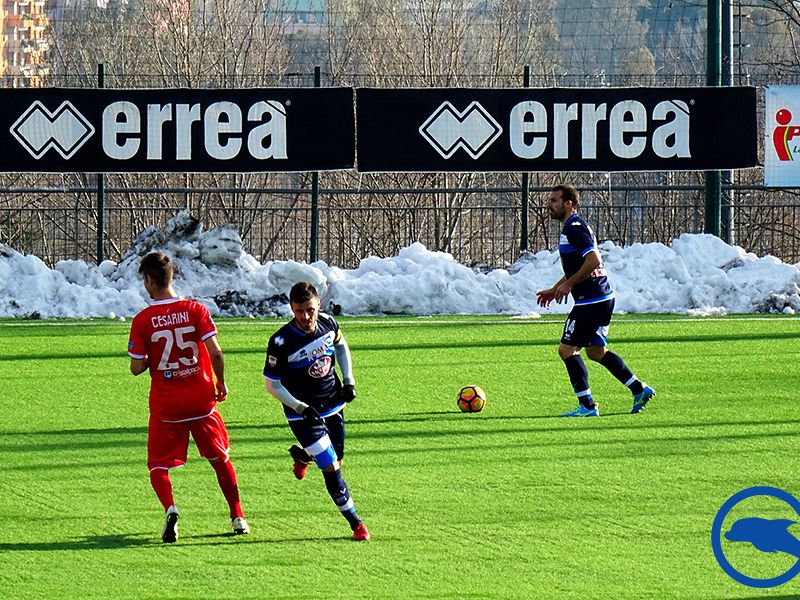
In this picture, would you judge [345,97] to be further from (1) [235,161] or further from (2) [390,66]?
(2) [390,66]

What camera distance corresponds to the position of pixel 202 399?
26.1 feet

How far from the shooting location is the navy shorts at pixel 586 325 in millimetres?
11844

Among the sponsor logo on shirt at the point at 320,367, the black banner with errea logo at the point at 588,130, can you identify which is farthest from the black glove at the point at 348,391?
the black banner with errea logo at the point at 588,130

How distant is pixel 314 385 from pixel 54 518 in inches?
64.7

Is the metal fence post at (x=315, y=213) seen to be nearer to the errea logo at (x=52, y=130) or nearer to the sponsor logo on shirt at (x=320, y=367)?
the errea logo at (x=52, y=130)

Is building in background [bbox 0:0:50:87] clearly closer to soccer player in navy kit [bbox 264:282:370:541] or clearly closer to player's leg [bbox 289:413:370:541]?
soccer player in navy kit [bbox 264:282:370:541]

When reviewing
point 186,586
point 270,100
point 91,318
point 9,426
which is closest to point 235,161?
point 270,100

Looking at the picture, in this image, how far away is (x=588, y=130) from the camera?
2114cm

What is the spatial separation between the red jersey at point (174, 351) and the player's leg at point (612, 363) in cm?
475

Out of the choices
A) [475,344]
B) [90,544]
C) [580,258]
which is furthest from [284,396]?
[475,344]

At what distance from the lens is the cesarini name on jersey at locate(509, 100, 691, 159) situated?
21.1m

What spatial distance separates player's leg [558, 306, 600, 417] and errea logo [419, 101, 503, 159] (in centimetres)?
930

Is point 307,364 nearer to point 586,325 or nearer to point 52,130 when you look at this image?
point 586,325

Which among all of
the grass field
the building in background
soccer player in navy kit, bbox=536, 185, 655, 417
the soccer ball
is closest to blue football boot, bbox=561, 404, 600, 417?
soccer player in navy kit, bbox=536, 185, 655, 417
